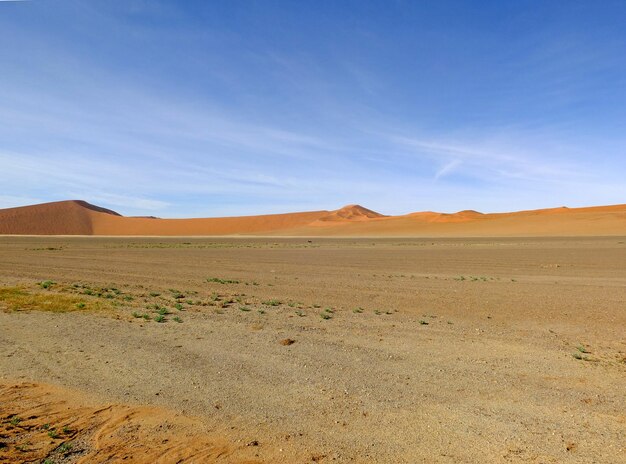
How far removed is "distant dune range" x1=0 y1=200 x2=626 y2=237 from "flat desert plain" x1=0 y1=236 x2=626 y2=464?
262 feet

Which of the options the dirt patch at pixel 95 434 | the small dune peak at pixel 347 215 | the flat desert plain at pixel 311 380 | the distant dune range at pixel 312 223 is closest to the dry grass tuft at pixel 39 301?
the flat desert plain at pixel 311 380

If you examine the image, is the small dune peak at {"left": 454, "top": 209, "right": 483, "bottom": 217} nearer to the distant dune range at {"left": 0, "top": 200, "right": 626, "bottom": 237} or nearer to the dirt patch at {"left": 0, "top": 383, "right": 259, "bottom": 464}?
the distant dune range at {"left": 0, "top": 200, "right": 626, "bottom": 237}

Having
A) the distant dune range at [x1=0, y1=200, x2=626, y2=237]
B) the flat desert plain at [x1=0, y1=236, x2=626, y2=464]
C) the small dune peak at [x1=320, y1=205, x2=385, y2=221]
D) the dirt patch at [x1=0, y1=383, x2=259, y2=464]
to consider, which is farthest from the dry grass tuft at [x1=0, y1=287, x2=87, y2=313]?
the small dune peak at [x1=320, y1=205, x2=385, y2=221]

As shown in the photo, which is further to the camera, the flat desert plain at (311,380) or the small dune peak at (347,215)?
the small dune peak at (347,215)

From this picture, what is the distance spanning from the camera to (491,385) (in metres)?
7.15

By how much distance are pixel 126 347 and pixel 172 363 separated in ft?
4.70

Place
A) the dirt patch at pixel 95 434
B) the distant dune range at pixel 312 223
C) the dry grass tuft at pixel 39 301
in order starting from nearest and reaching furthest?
the dirt patch at pixel 95 434, the dry grass tuft at pixel 39 301, the distant dune range at pixel 312 223

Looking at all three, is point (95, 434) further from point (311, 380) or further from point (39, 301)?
point (39, 301)

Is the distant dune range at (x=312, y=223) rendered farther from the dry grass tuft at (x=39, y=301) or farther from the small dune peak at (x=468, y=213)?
the dry grass tuft at (x=39, y=301)

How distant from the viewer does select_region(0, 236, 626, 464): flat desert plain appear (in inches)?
209

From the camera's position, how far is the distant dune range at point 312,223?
96438 mm

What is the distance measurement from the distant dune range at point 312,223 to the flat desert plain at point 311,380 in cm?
7988

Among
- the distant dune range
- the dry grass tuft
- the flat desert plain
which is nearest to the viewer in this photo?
the flat desert plain

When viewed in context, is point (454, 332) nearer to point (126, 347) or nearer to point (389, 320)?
point (389, 320)
